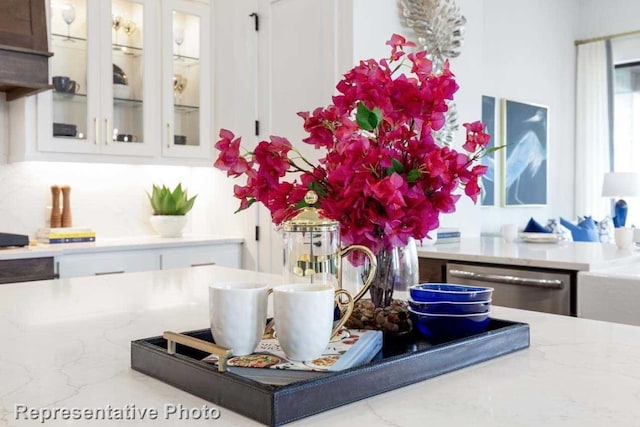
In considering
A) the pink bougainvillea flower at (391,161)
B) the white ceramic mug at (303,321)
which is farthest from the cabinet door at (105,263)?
the white ceramic mug at (303,321)

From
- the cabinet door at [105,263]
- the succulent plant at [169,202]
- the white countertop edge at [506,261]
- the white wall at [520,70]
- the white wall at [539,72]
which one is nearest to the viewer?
the white countertop edge at [506,261]

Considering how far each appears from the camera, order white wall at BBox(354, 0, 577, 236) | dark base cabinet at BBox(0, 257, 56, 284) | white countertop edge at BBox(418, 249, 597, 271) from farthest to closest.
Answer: white wall at BBox(354, 0, 577, 236) < dark base cabinet at BBox(0, 257, 56, 284) < white countertop edge at BBox(418, 249, 597, 271)

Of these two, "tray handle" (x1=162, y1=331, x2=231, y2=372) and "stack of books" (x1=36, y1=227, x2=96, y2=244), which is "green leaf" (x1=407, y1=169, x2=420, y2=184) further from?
"stack of books" (x1=36, y1=227, x2=96, y2=244)

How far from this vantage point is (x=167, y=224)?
382 centimetres

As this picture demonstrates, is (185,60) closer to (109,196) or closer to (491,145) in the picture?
(109,196)

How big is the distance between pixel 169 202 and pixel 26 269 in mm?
1084

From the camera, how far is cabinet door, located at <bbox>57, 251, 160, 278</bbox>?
10.2 feet

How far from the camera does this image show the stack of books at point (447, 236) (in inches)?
129

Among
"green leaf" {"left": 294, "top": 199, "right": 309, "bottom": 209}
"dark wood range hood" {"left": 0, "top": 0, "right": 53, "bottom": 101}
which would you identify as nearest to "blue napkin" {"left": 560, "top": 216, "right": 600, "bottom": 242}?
"dark wood range hood" {"left": 0, "top": 0, "right": 53, "bottom": 101}

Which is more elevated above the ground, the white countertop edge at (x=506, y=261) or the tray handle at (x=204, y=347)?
the tray handle at (x=204, y=347)

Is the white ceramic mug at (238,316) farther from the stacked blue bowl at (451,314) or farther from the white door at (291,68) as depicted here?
the white door at (291,68)

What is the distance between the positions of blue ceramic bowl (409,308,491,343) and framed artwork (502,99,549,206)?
4578 mm

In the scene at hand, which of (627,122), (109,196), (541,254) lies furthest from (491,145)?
(109,196)

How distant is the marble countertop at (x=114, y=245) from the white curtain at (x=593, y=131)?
4.17 meters
